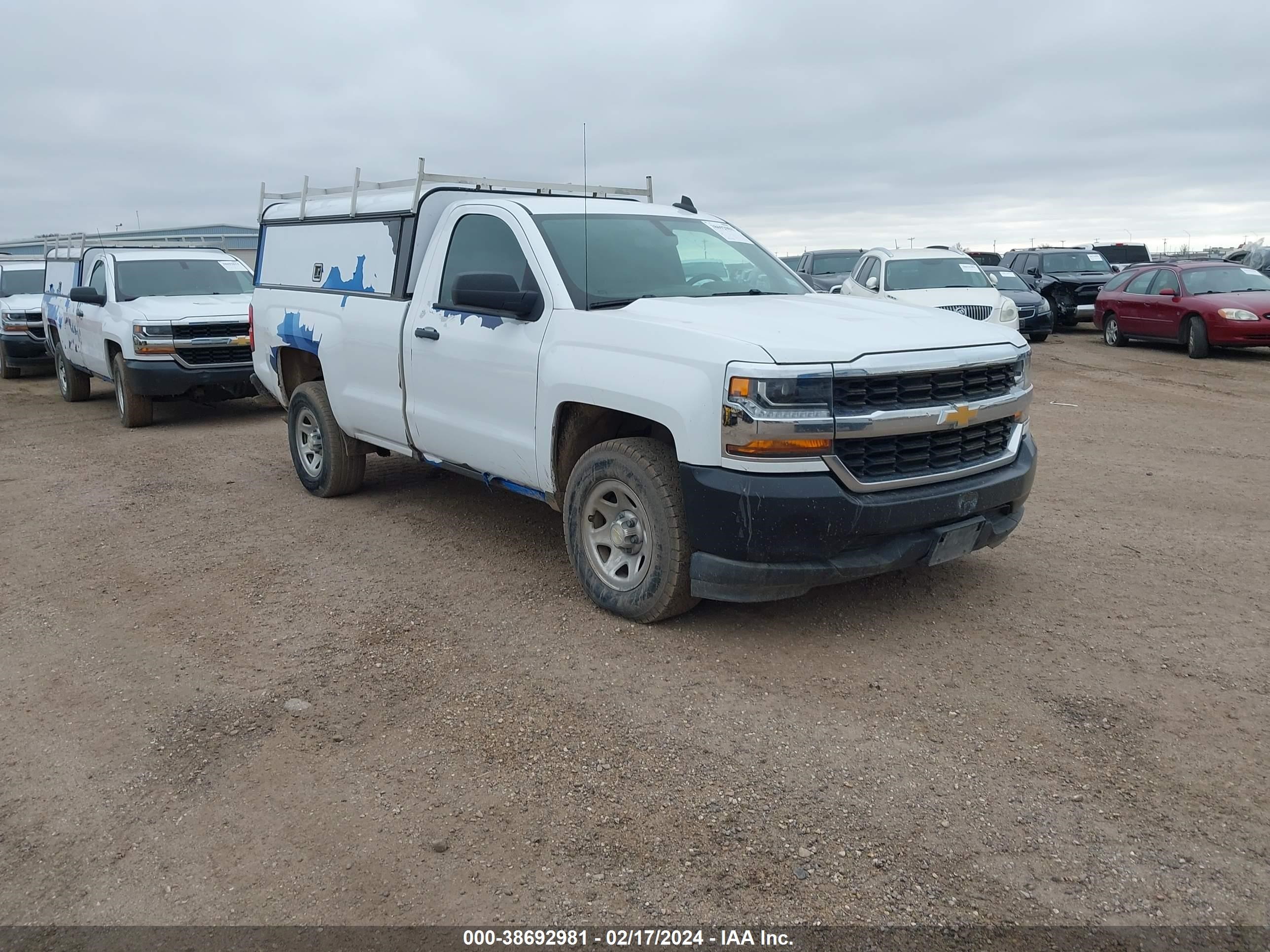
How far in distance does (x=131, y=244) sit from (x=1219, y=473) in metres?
12.5

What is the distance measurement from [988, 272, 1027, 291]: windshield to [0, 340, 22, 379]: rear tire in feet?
56.2

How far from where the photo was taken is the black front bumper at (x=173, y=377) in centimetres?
1100

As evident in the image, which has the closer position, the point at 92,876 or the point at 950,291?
the point at 92,876

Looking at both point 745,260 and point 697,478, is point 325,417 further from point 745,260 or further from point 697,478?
point 697,478

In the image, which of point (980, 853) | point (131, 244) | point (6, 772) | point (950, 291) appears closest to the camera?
point (980, 853)

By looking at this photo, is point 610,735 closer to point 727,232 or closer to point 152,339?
point 727,232

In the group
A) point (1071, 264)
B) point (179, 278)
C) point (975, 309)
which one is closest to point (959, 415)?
point (975, 309)

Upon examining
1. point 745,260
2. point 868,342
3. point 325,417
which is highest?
point 745,260

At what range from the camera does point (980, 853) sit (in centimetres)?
311

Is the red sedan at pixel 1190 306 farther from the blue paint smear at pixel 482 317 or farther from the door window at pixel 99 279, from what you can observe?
the door window at pixel 99 279

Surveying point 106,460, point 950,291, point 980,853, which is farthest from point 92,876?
point 950,291

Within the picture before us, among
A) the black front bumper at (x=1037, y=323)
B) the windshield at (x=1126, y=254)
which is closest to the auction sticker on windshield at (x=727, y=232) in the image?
the black front bumper at (x=1037, y=323)

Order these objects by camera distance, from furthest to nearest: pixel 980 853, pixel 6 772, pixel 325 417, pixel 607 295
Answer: pixel 325 417
pixel 607 295
pixel 6 772
pixel 980 853

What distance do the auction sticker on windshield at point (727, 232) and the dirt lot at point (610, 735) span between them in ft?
6.99
